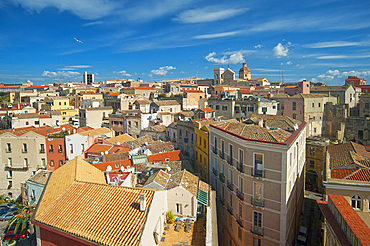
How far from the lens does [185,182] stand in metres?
19.4

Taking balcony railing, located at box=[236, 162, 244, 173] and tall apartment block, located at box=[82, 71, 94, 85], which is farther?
tall apartment block, located at box=[82, 71, 94, 85]

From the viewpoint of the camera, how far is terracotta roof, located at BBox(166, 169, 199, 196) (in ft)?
59.8

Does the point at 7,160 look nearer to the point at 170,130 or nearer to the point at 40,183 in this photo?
the point at 40,183

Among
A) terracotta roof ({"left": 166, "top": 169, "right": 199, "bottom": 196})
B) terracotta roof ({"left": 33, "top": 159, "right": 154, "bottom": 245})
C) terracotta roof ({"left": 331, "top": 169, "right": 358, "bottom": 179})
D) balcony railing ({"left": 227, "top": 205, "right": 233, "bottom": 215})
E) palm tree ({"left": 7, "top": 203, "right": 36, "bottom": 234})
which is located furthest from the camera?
palm tree ({"left": 7, "top": 203, "right": 36, "bottom": 234})

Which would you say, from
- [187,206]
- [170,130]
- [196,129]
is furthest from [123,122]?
[187,206]

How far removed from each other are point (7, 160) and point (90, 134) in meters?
10.9

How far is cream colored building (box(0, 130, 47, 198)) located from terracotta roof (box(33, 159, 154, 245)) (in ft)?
74.1

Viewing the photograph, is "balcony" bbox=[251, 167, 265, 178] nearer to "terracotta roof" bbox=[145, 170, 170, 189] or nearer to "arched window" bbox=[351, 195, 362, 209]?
"arched window" bbox=[351, 195, 362, 209]

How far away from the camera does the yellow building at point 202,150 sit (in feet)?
89.0

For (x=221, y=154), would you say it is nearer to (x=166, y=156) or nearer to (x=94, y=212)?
(x=166, y=156)

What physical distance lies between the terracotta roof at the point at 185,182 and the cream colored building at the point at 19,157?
22882 mm

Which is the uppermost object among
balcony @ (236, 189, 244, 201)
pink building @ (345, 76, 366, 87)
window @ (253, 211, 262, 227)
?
pink building @ (345, 76, 366, 87)

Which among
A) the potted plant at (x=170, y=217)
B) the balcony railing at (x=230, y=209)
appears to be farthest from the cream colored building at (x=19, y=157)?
the balcony railing at (x=230, y=209)

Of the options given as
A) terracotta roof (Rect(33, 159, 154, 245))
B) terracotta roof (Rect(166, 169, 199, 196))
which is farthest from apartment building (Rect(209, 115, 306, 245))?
terracotta roof (Rect(33, 159, 154, 245))
